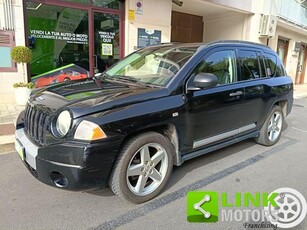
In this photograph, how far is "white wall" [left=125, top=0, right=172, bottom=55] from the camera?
28.7 feet

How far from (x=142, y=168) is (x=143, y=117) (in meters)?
0.56

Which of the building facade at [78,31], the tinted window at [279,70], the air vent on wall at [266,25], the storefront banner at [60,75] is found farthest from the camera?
the air vent on wall at [266,25]

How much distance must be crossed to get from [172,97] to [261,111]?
2.11 meters

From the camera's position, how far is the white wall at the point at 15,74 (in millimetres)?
6816

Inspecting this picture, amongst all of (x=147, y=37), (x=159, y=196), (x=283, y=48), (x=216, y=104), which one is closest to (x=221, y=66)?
(x=216, y=104)

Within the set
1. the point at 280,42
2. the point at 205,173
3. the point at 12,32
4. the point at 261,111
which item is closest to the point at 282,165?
the point at 261,111

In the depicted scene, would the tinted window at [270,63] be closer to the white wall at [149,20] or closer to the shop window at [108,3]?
the white wall at [149,20]

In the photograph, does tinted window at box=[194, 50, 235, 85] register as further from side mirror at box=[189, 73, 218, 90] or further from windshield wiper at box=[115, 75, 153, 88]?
windshield wiper at box=[115, 75, 153, 88]

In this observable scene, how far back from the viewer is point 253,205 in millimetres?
2941

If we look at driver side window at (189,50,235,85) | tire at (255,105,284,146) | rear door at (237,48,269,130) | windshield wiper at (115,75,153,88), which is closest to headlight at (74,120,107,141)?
windshield wiper at (115,75,153,88)

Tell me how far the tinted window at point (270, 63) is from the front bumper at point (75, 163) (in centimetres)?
339

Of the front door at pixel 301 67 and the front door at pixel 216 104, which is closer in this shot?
the front door at pixel 216 104

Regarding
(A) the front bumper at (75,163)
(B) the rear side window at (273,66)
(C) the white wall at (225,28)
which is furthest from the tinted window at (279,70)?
(C) the white wall at (225,28)

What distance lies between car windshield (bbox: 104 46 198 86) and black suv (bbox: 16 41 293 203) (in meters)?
0.02
